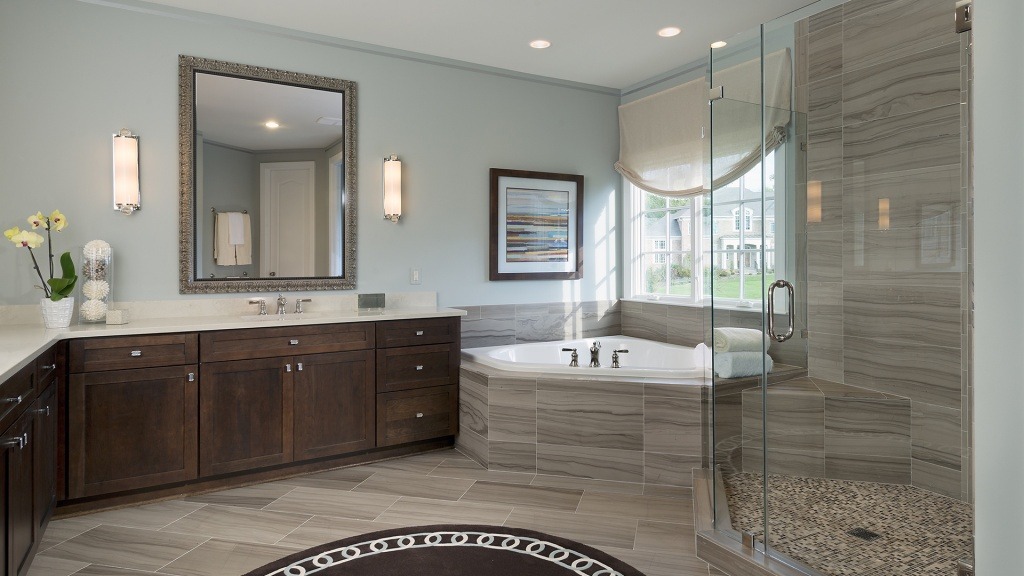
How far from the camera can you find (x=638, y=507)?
307 centimetres

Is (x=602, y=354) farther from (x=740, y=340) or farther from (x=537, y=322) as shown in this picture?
(x=740, y=340)

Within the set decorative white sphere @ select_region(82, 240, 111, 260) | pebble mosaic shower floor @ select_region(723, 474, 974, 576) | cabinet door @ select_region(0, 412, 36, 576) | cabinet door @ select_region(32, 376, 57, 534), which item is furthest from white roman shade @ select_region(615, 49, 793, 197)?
decorative white sphere @ select_region(82, 240, 111, 260)

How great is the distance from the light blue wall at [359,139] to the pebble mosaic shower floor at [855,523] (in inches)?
99.3

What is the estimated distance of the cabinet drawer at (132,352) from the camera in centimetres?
290

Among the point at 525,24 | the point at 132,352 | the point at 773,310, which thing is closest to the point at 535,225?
the point at 525,24

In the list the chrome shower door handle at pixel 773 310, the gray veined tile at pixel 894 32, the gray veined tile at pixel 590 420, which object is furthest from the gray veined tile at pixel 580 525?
the gray veined tile at pixel 894 32

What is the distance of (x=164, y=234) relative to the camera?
3496mm

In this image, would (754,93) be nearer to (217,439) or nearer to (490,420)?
(490,420)

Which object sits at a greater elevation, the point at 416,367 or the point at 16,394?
the point at 16,394

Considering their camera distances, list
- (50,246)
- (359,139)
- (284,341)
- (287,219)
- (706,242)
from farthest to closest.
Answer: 1. (706,242)
2. (359,139)
3. (287,219)
4. (284,341)
5. (50,246)

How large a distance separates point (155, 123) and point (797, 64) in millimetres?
3287

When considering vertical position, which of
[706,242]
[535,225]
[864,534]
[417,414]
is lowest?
[864,534]

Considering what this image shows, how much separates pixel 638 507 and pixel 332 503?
1.53 meters

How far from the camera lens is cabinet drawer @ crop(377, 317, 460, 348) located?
12.2 ft
